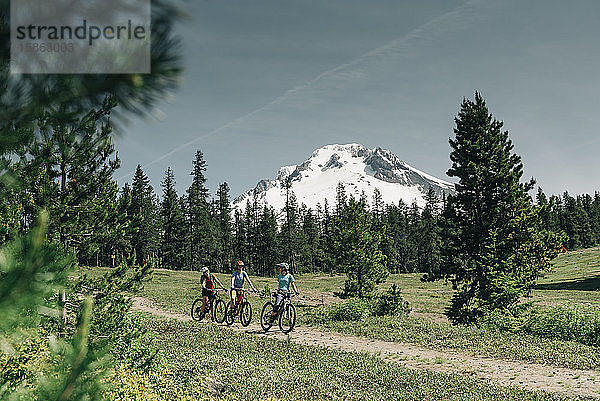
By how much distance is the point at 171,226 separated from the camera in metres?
78.2

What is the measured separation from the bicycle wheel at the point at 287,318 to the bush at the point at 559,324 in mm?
8380

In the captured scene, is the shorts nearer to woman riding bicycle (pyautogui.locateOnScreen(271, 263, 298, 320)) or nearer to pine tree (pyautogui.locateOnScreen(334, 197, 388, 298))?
woman riding bicycle (pyautogui.locateOnScreen(271, 263, 298, 320))

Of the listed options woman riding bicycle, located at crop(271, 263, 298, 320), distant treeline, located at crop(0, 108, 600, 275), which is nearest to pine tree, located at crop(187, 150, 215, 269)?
distant treeline, located at crop(0, 108, 600, 275)

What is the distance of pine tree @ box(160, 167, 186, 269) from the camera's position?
77.8m

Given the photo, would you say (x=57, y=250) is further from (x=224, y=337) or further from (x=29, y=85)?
(x=224, y=337)

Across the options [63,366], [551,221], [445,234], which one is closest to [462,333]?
[445,234]

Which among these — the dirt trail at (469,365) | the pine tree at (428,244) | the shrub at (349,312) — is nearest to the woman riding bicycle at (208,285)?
the dirt trail at (469,365)

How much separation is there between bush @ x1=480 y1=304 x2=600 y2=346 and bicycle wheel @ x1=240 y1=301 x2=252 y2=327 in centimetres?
1016

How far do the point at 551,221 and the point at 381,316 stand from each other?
381 feet

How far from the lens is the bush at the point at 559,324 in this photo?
1576 centimetres

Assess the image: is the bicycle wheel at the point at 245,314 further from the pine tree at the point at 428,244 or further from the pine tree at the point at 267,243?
the pine tree at the point at 428,244

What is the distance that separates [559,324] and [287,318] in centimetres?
1073

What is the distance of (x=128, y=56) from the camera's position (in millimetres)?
1958

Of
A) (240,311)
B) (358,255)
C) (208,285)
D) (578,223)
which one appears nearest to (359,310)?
(240,311)
